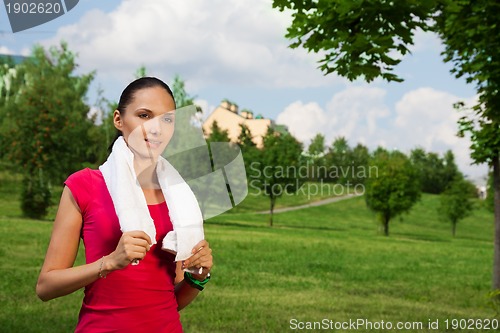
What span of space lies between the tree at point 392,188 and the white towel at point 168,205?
56700mm

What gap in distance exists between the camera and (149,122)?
249 centimetres

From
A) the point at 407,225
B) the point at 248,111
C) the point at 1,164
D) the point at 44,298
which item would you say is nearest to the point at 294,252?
the point at 44,298

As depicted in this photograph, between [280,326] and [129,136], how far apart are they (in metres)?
9.39

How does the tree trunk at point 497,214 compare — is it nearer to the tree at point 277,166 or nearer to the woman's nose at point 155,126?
the woman's nose at point 155,126

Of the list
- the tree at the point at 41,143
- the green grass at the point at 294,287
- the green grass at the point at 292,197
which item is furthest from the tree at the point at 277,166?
the green grass at the point at 294,287

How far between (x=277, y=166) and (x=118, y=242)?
52934 mm

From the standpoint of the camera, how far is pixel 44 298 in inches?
104

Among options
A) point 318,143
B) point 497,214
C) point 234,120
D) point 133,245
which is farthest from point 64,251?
point 318,143

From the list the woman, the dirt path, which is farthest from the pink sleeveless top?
the dirt path

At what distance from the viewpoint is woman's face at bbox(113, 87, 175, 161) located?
8.11 ft

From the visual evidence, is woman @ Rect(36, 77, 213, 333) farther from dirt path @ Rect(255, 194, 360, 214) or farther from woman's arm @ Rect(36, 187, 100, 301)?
dirt path @ Rect(255, 194, 360, 214)

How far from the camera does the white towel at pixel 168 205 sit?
2.32 meters

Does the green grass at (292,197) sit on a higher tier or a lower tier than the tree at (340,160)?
lower

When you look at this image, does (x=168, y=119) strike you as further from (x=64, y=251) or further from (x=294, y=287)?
(x=294, y=287)
